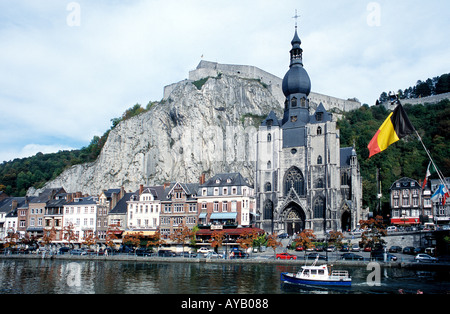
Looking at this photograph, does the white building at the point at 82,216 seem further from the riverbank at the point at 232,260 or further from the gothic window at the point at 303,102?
the gothic window at the point at 303,102

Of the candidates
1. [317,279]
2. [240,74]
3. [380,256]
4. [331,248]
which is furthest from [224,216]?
[240,74]

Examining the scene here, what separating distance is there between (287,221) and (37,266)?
36016mm

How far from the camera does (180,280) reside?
32.8 meters

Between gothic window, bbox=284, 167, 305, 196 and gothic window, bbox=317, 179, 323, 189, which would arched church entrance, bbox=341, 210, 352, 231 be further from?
gothic window, bbox=284, 167, 305, 196

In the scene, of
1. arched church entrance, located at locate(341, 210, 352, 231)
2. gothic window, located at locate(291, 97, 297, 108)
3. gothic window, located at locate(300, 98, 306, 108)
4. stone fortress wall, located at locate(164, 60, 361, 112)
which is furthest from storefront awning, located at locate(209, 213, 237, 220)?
stone fortress wall, located at locate(164, 60, 361, 112)

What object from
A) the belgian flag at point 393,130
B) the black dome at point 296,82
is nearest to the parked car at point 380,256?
the belgian flag at point 393,130

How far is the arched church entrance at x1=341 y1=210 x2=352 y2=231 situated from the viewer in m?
65.3

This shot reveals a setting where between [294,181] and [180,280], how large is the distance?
38.0 meters

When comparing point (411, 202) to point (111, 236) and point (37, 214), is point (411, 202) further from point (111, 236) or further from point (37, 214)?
point (37, 214)

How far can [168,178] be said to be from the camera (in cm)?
8700

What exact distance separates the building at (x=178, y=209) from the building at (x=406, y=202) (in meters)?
32.0

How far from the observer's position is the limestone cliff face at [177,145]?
8856cm
